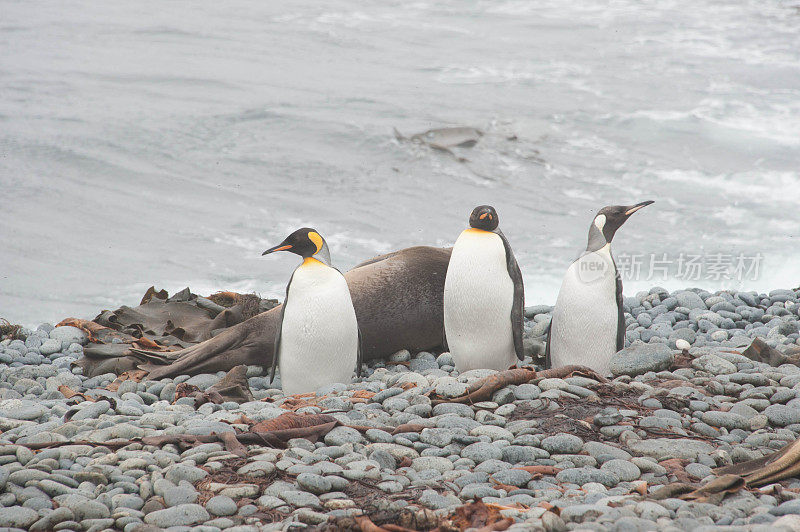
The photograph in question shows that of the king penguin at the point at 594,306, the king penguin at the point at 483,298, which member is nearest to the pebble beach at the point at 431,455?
the king penguin at the point at 594,306

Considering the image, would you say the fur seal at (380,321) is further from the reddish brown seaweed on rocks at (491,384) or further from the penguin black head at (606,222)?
the reddish brown seaweed on rocks at (491,384)

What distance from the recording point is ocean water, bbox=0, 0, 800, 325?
398 inches

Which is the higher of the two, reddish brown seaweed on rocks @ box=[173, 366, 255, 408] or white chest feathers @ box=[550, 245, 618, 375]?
white chest feathers @ box=[550, 245, 618, 375]

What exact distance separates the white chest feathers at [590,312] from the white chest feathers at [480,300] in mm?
357

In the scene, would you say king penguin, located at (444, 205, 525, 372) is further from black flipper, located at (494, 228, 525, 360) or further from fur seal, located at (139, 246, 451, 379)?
fur seal, located at (139, 246, 451, 379)

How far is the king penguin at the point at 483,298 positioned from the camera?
5266 mm

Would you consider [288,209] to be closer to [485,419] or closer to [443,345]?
[443,345]

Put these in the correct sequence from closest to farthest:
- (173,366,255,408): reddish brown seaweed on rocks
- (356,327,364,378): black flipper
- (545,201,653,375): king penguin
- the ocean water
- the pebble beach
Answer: the pebble beach
(173,366,255,408): reddish brown seaweed on rocks
(545,201,653,375): king penguin
(356,327,364,378): black flipper
the ocean water

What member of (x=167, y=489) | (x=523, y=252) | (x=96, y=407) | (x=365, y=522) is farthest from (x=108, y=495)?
(x=523, y=252)

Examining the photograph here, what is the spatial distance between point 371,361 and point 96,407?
225 cm

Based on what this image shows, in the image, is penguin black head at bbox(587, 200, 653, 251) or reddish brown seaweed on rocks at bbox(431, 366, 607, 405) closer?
reddish brown seaweed on rocks at bbox(431, 366, 607, 405)

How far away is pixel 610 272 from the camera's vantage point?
209 inches

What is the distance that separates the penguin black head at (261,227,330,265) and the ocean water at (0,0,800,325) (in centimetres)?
386

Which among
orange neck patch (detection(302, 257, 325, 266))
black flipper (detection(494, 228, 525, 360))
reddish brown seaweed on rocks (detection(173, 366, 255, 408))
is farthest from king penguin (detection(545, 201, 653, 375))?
reddish brown seaweed on rocks (detection(173, 366, 255, 408))
